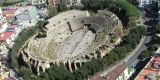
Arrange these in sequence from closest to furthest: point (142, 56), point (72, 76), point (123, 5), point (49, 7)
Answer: point (72, 76) < point (142, 56) < point (123, 5) < point (49, 7)

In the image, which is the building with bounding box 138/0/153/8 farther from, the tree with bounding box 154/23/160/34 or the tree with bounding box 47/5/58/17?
the tree with bounding box 47/5/58/17

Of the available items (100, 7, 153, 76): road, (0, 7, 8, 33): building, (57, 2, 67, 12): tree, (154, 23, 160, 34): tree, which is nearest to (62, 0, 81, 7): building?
(57, 2, 67, 12): tree

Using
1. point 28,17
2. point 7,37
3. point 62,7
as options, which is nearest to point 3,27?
point 7,37

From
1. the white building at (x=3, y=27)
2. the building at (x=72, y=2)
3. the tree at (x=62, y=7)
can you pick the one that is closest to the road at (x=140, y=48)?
the tree at (x=62, y=7)

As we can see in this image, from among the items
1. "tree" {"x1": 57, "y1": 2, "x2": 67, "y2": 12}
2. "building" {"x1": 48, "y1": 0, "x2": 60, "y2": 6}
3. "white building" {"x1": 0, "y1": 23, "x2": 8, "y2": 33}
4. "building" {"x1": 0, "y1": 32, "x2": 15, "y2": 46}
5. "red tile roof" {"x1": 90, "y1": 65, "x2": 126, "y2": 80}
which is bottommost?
"red tile roof" {"x1": 90, "y1": 65, "x2": 126, "y2": 80}

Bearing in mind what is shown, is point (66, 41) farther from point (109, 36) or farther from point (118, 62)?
point (118, 62)

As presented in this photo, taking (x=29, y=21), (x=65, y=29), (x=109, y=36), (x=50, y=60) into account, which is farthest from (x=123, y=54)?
(x=29, y=21)
